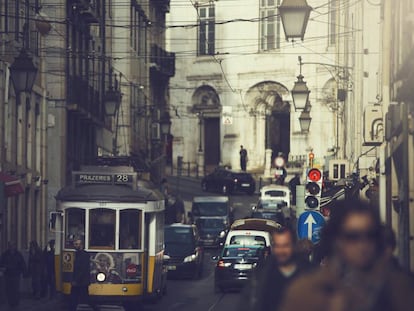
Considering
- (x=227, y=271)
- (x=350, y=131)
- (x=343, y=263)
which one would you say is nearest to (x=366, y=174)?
(x=227, y=271)

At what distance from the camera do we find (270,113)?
86.2m

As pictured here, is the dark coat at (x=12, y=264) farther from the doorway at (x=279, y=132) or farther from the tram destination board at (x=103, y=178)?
the doorway at (x=279, y=132)

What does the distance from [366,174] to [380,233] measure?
28.7m

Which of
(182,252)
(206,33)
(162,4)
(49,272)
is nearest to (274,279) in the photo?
(49,272)

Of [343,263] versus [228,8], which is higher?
[228,8]

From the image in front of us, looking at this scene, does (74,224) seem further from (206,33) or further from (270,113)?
(206,33)

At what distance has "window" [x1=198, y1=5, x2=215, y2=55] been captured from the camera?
8712cm

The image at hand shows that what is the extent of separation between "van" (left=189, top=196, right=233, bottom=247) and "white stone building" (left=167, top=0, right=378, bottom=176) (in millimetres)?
24160

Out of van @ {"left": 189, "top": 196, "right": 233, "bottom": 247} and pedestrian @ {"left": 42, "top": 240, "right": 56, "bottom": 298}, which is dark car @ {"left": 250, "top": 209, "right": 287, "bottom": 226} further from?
pedestrian @ {"left": 42, "top": 240, "right": 56, "bottom": 298}

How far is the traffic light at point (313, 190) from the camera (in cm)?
2561

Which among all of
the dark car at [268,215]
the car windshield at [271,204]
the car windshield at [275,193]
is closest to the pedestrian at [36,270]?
the dark car at [268,215]

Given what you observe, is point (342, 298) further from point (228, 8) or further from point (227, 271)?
point (228, 8)

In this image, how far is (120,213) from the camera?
91.8 feet

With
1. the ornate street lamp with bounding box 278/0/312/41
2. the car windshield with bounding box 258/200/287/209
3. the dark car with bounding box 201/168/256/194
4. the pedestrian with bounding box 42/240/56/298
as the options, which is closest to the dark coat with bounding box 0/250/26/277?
the pedestrian with bounding box 42/240/56/298
